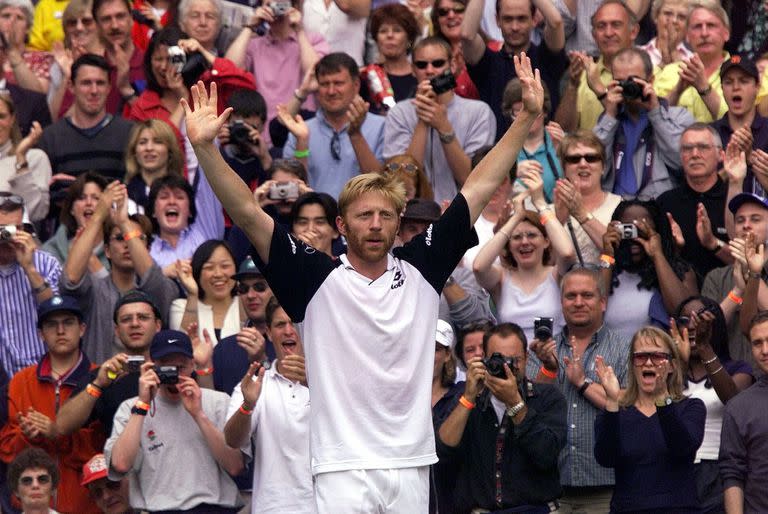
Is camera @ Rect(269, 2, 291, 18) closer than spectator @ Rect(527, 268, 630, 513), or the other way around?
spectator @ Rect(527, 268, 630, 513)

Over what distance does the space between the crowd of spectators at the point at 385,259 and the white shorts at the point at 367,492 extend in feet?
0.05

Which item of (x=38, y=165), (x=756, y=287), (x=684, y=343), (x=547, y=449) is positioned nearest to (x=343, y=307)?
(x=547, y=449)

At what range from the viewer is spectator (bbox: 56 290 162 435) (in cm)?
1206

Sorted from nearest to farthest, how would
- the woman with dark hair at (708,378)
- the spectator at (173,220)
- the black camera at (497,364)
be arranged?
the black camera at (497,364)
the woman with dark hair at (708,378)
the spectator at (173,220)

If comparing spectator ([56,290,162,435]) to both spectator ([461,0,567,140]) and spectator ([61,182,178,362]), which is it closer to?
spectator ([61,182,178,362])

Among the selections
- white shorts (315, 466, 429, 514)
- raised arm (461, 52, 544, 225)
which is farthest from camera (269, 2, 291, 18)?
white shorts (315, 466, 429, 514)

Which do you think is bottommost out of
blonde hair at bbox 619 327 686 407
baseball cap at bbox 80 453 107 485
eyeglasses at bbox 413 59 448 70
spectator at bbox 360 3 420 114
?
baseball cap at bbox 80 453 107 485

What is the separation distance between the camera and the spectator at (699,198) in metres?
13.2

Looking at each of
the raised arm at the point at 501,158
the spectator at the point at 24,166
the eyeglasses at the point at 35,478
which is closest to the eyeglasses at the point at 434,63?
the spectator at the point at 24,166

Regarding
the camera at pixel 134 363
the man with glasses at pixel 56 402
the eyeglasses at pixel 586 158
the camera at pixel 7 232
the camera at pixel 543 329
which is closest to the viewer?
the camera at pixel 543 329

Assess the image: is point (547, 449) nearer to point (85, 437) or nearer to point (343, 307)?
point (343, 307)

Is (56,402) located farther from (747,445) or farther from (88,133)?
(747,445)

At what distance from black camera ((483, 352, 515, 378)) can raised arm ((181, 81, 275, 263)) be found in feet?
8.03

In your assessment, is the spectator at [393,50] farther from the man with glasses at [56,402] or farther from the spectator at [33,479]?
the spectator at [33,479]
